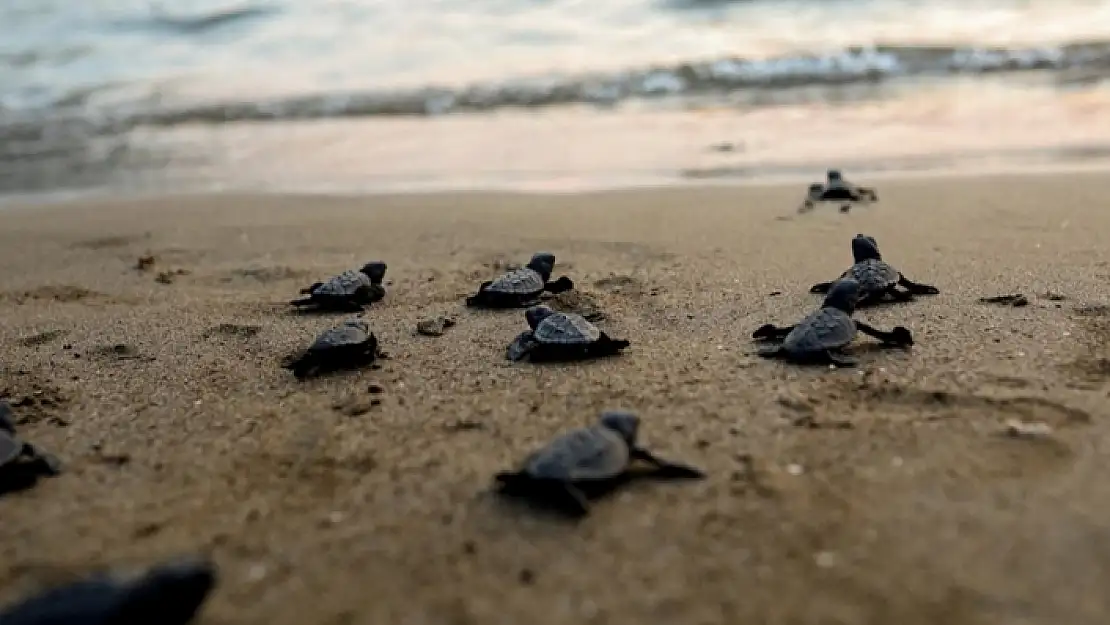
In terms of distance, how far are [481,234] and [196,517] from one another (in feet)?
9.83

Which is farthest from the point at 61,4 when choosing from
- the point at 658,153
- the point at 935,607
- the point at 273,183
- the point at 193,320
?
the point at 935,607

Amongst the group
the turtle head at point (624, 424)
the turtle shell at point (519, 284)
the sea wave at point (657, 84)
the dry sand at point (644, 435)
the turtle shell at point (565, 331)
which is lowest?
the dry sand at point (644, 435)

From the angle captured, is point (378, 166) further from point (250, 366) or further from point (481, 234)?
point (250, 366)

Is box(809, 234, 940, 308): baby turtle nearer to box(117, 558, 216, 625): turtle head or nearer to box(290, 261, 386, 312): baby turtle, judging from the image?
box(290, 261, 386, 312): baby turtle

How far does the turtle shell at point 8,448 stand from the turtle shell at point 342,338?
0.84m

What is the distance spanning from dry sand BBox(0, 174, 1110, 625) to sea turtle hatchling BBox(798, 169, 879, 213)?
502 mm

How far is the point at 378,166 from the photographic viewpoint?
22.5 feet

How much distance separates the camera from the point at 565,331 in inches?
113

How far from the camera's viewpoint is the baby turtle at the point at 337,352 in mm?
2844

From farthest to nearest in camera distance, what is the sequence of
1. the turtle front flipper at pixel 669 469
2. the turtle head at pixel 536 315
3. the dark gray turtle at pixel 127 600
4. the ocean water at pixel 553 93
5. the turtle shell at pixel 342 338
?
the ocean water at pixel 553 93
the turtle head at pixel 536 315
the turtle shell at pixel 342 338
the turtle front flipper at pixel 669 469
the dark gray turtle at pixel 127 600

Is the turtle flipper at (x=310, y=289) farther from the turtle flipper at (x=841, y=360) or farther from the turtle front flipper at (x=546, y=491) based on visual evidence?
the turtle flipper at (x=841, y=360)

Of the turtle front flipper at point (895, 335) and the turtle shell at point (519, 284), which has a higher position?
the turtle shell at point (519, 284)

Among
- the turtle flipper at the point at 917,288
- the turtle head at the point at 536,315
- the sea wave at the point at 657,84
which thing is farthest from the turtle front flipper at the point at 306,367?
the sea wave at the point at 657,84

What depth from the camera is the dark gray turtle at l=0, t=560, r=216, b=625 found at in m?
1.44
